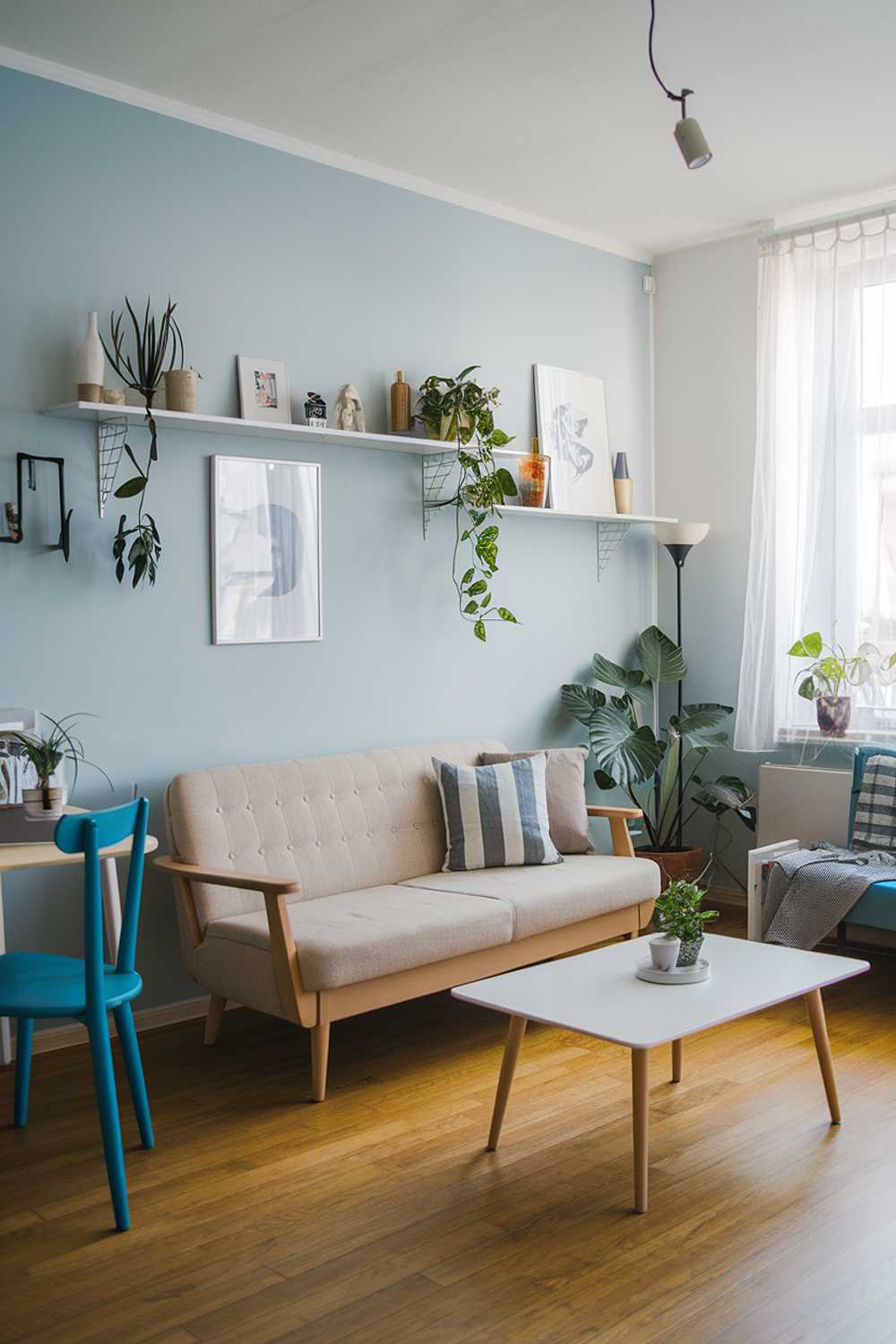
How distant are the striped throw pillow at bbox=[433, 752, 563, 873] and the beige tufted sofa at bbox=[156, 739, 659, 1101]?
66 mm

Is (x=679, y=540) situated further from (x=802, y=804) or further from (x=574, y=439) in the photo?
(x=802, y=804)

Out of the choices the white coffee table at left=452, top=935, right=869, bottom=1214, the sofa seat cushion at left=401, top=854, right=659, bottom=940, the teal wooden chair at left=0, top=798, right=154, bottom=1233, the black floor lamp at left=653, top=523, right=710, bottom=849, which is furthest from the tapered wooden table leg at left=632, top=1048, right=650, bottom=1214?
the black floor lamp at left=653, top=523, right=710, bottom=849

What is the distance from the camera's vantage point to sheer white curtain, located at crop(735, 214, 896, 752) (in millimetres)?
4848

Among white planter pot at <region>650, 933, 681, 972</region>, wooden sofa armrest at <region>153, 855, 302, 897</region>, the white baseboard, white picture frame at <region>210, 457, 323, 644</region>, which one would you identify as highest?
white picture frame at <region>210, 457, 323, 644</region>

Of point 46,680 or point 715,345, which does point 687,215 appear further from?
point 46,680

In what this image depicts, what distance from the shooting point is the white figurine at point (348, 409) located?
4.25 m

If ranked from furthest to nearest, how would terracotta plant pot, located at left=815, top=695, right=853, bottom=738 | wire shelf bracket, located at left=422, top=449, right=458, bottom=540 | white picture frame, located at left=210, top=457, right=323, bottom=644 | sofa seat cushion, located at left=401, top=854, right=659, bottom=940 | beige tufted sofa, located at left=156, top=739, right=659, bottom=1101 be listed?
terracotta plant pot, located at left=815, top=695, right=853, bottom=738, wire shelf bracket, located at left=422, top=449, right=458, bottom=540, white picture frame, located at left=210, top=457, right=323, bottom=644, sofa seat cushion, located at left=401, top=854, right=659, bottom=940, beige tufted sofa, located at left=156, top=739, right=659, bottom=1101

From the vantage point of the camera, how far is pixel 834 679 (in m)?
4.95

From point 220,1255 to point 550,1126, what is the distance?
978 millimetres

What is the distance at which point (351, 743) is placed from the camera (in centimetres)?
443

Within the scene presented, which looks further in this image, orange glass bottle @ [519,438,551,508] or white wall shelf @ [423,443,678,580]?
orange glass bottle @ [519,438,551,508]

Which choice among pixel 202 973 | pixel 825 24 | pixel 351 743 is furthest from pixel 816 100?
pixel 202 973

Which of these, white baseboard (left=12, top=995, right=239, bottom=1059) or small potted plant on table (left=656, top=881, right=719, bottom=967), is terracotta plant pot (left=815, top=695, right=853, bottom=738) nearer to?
small potted plant on table (left=656, top=881, right=719, bottom=967)

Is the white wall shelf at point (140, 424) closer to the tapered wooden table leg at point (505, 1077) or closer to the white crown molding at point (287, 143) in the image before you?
the white crown molding at point (287, 143)
